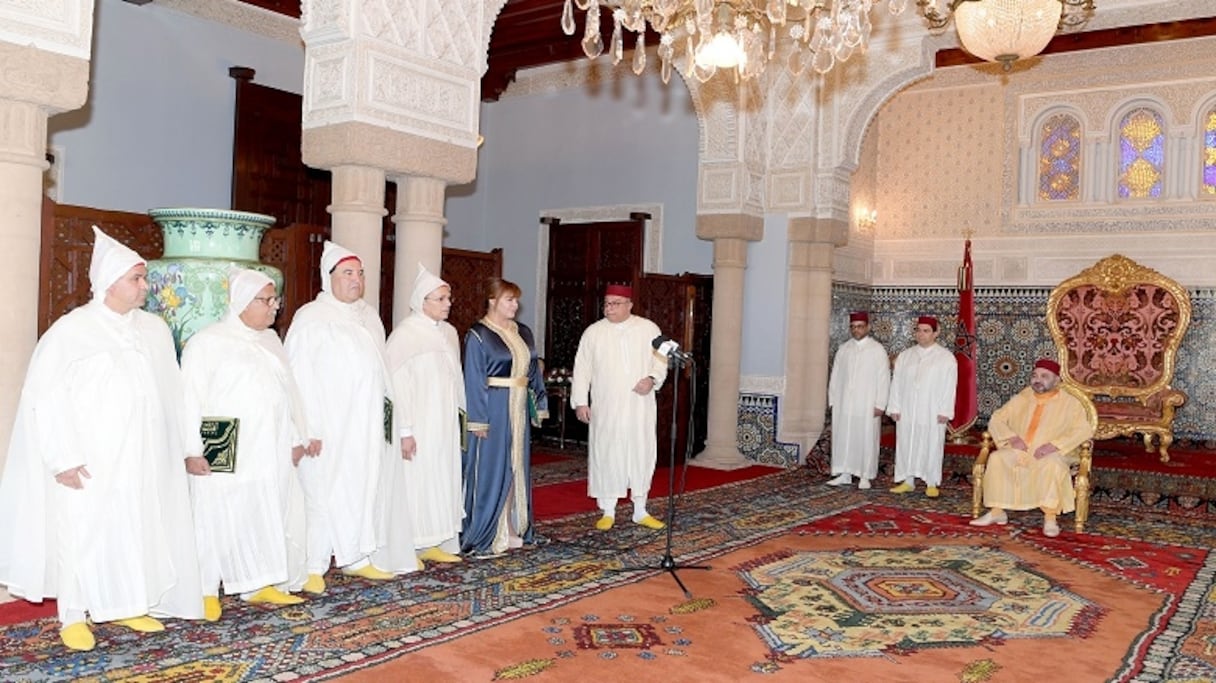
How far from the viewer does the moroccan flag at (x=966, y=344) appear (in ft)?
29.4

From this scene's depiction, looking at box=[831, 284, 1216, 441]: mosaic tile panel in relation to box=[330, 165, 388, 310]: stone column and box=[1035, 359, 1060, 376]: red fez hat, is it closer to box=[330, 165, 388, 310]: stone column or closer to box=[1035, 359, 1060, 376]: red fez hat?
box=[1035, 359, 1060, 376]: red fez hat

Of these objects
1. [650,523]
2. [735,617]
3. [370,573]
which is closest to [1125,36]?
[650,523]

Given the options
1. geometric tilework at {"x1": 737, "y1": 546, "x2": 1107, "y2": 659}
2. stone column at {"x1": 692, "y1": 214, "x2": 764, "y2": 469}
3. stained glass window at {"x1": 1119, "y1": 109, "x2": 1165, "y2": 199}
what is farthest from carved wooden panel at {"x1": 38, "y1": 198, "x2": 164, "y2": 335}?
stained glass window at {"x1": 1119, "y1": 109, "x2": 1165, "y2": 199}

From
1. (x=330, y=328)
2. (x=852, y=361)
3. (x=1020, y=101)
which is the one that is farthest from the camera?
(x=1020, y=101)

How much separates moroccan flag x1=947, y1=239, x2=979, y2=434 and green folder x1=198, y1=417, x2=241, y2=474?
21.6ft

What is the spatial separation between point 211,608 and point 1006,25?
4.59 metres

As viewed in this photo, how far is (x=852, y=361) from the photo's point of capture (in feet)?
26.6

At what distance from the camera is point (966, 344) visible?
30.4ft

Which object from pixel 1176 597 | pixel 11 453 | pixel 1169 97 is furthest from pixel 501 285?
pixel 1169 97

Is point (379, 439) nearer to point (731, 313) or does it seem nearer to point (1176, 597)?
point (1176, 597)

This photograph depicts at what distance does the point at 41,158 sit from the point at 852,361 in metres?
5.77

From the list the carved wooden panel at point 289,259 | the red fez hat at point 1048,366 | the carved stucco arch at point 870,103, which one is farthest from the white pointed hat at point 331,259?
the carved stucco arch at point 870,103

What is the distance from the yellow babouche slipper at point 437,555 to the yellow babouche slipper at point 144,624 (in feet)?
4.70

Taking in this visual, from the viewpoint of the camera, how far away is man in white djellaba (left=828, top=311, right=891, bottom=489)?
316 inches
